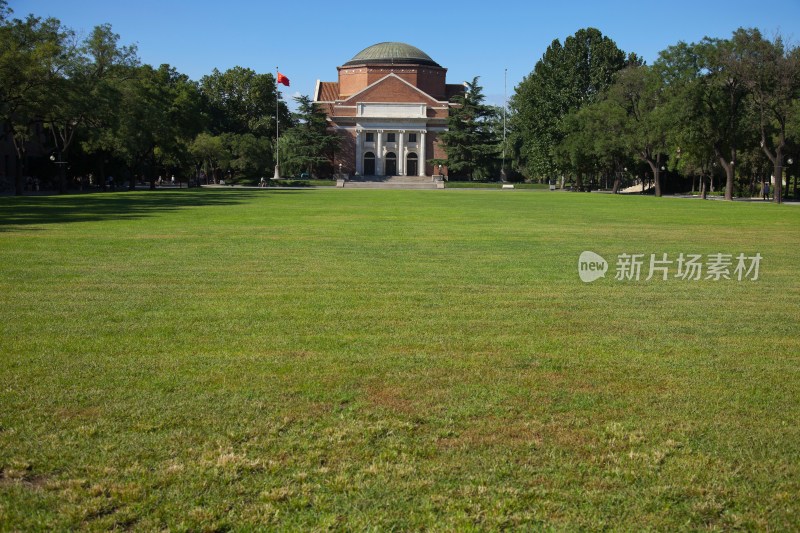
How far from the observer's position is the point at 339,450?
4332 millimetres

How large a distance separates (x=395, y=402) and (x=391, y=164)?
99839 mm

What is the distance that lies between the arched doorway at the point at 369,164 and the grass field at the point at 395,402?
93.1 m

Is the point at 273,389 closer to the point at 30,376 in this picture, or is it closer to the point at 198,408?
the point at 198,408

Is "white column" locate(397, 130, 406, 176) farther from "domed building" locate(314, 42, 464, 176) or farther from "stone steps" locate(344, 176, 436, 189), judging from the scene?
"stone steps" locate(344, 176, 436, 189)

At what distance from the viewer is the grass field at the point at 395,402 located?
3734 mm

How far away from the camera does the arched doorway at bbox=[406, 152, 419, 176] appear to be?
337 feet

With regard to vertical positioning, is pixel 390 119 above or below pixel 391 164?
above

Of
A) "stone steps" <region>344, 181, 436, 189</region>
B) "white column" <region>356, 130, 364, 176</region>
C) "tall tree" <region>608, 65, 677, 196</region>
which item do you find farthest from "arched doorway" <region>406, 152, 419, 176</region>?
"tall tree" <region>608, 65, 677, 196</region>

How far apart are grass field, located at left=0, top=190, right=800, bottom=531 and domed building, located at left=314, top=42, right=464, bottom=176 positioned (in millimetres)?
91613

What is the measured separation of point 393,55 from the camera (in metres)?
104

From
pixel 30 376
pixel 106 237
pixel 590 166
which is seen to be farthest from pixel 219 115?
pixel 30 376
